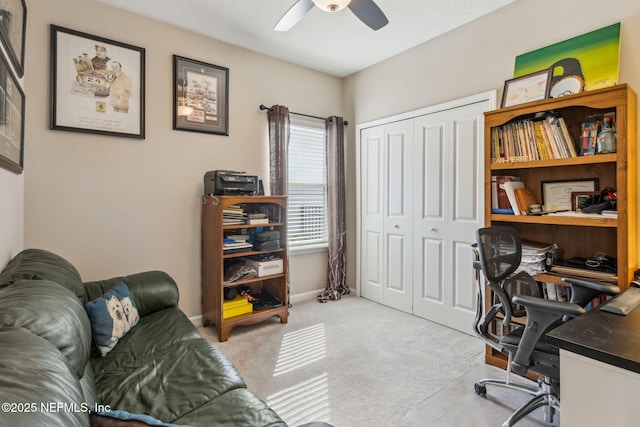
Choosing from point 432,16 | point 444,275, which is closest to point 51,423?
point 444,275

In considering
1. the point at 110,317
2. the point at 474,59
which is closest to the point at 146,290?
the point at 110,317

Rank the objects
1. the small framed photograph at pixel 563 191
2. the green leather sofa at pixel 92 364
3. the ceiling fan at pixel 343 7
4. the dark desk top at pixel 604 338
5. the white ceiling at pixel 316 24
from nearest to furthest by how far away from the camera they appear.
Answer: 1. the green leather sofa at pixel 92 364
2. the dark desk top at pixel 604 338
3. the ceiling fan at pixel 343 7
4. the small framed photograph at pixel 563 191
5. the white ceiling at pixel 316 24

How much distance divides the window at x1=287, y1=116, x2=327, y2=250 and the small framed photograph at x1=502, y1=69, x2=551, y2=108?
6.85 ft

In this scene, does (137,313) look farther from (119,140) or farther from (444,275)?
(444,275)

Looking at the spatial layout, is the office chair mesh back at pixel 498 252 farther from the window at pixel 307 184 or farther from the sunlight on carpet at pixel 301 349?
the window at pixel 307 184

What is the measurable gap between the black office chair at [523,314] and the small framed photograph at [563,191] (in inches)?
23.5

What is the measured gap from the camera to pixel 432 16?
276cm

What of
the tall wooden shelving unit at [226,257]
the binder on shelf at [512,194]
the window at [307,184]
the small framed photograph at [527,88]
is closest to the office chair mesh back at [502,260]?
the binder on shelf at [512,194]

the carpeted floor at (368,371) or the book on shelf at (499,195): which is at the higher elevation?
the book on shelf at (499,195)

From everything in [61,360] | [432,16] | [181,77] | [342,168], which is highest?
[432,16]

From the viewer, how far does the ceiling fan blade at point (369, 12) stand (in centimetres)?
198

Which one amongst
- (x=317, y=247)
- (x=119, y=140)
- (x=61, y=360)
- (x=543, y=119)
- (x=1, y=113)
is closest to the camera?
(x=61, y=360)

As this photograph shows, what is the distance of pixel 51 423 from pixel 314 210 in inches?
138

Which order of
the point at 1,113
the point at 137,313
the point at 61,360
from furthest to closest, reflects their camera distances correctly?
the point at 137,313, the point at 1,113, the point at 61,360
